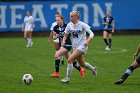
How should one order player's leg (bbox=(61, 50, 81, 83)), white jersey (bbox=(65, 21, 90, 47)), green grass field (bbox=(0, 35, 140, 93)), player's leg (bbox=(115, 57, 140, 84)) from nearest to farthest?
1. green grass field (bbox=(0, 35, 140, 93))
2. player's leg (bbox=(115, 57, 140, 84))
3. player's leg (bbox=(61, 50, 81, 83))
4. white jersey (bbox=(65, 21, 90, 47))

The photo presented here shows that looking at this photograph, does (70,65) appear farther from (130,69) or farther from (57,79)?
(130,69)

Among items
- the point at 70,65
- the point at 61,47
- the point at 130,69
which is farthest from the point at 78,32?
the point at 130,69

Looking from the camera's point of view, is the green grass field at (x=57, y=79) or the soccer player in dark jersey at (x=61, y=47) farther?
the soccer player in dark jersey at (x=61, y=47)

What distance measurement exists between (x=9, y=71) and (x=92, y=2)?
27764 millimetres

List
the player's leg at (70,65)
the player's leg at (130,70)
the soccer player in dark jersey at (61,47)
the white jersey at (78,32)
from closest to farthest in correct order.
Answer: the player's leg at (130,70)
the player's leg at (70,65)
the white jersey at (78,32)
the soccer player in dark jersey at (61,47)

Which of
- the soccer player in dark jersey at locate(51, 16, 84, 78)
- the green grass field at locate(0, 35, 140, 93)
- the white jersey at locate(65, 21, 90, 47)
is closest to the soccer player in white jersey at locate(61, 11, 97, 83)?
the white jersey at locate(65, 21, 90, 47)

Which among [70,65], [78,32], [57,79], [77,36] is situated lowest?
[57,79]

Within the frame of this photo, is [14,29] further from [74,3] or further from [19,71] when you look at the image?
[19,71]

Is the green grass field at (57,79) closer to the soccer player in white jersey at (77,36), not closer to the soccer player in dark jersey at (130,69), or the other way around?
the soccer player in dark jersey at (130,69)

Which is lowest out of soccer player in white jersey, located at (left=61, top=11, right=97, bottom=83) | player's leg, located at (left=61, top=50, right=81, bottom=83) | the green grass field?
the green grass field

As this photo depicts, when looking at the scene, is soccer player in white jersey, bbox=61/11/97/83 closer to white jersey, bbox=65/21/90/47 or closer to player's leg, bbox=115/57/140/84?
white jersey, bbox=65/21/90/47

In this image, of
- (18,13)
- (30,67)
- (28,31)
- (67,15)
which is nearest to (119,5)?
(67,15)

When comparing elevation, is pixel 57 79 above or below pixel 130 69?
below

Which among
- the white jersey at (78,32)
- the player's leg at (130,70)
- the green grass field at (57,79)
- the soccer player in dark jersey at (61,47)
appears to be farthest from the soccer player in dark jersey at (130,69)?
the soccer player in dark jersey at (61,47)
